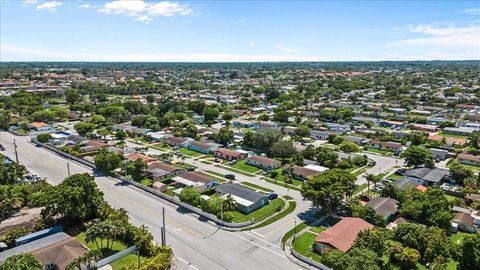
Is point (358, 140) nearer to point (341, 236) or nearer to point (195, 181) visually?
point (195, 181)

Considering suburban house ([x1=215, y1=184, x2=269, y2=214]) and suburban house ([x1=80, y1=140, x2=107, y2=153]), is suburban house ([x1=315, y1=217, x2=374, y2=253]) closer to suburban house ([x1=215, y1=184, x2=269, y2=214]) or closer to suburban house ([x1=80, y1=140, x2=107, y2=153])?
suburban house ([x1=215, y1=184, x2=269, y2=214])

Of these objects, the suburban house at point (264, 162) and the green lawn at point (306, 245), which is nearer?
the green lawn at point (306, 245)

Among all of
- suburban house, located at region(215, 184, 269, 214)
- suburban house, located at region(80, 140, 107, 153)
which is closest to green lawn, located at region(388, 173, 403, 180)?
suburban house, located at region(215, 184, 269, 214)

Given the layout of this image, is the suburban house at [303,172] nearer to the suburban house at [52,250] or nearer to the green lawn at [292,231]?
the green lawn at [292,231]

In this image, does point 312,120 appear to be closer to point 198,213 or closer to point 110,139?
point 110,139

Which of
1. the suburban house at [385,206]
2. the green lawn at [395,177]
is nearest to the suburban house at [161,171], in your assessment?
the suburban house at [385,206]

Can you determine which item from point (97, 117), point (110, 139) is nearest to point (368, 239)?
point (110, 139)
